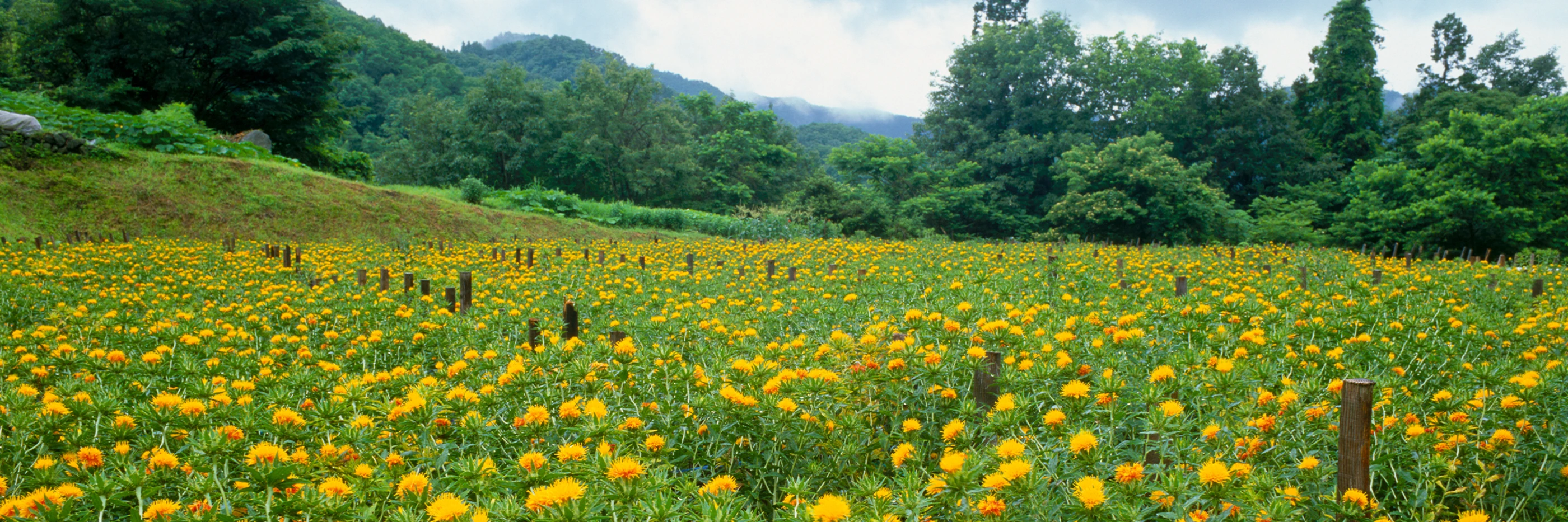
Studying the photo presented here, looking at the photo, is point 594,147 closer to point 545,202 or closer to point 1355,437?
point 545,202

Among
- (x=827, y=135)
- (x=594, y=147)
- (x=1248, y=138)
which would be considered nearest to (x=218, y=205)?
(x=594, y=147)

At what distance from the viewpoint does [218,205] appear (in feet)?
50.3

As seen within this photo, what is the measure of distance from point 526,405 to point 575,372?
24 centimetres

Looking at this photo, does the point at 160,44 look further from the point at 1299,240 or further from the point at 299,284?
the point at 1299,240

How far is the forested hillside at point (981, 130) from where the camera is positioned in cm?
2220

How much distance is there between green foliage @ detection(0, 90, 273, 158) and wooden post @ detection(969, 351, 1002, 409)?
21.4m

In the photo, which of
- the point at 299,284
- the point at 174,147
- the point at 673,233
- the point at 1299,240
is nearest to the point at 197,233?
the point at 174,147

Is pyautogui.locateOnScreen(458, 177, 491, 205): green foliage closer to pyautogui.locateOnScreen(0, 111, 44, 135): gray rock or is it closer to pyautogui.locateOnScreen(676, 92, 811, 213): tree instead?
pyautogui.locateOnScreen(0, 111, 44, 135): gray rock

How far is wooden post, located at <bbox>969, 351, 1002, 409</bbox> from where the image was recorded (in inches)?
103

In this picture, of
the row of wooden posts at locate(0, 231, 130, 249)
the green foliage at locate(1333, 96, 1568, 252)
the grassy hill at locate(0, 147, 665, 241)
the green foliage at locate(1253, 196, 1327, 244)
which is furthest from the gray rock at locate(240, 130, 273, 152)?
the green foliage at locate(1333, 96, 1568, 252)

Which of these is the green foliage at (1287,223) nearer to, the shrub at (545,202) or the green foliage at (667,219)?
the green foliage at (667,219)

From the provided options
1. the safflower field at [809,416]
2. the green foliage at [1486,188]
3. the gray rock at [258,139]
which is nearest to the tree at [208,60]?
the gray rock at [258,139]

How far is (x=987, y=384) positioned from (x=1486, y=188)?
2692 centimetres

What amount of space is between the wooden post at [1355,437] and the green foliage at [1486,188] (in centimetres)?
2511
